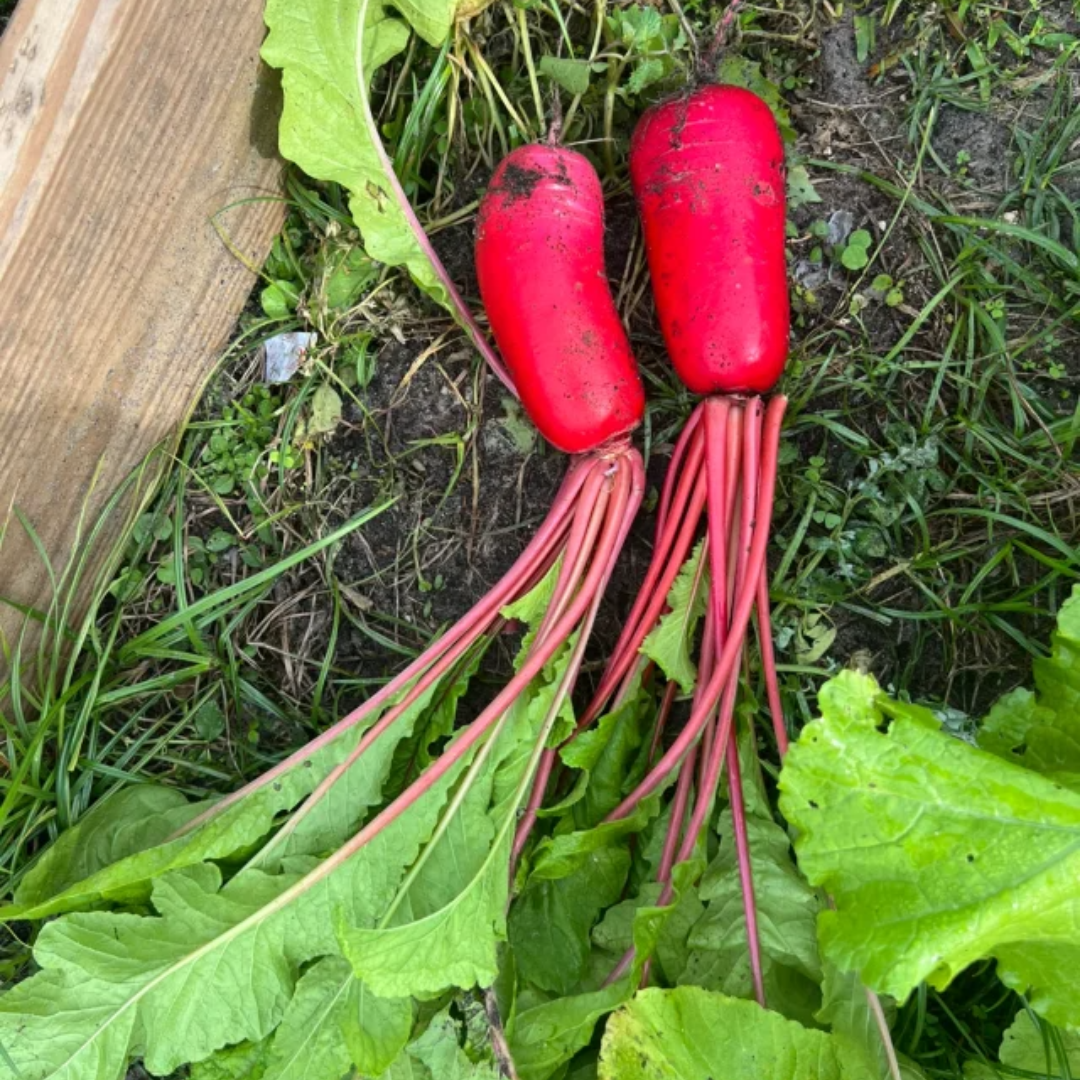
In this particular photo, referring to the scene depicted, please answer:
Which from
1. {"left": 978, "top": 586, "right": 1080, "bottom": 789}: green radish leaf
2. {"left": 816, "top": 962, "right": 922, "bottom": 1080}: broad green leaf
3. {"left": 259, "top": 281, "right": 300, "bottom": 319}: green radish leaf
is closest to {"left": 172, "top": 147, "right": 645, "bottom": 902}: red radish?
{"left": 259, "top": 281, "right": 300, "bottom": 319}: green radish leaf

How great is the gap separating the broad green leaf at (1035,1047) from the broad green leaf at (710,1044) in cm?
41

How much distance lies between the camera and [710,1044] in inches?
55.0

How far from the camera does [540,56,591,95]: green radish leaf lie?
1.85 metres

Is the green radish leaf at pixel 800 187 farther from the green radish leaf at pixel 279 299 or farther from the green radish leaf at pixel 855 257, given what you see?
the green radish leaf at pixel 279 299

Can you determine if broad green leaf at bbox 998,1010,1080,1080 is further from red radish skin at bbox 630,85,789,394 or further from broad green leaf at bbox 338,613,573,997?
red radish skin at bbox 630,85,789,394

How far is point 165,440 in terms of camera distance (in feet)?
6.65

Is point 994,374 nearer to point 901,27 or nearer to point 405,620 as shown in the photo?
point 901,27

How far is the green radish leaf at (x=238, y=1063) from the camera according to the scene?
62.7 inches

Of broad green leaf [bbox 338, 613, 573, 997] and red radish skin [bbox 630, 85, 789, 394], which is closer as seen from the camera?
broad green leaf [bbox 338, 613, 573, 997]

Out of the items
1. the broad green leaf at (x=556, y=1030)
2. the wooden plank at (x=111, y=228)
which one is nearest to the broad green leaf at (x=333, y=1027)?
the broad green leaf at (x=556, y=1030)

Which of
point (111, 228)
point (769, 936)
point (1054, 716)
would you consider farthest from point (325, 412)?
point (1054, 716)

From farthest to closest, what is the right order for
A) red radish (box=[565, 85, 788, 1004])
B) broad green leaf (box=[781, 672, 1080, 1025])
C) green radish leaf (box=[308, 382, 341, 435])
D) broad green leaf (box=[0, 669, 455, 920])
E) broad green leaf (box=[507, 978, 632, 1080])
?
green radish leaf (box=[308, 382, 341, 435])
red radish (box=[565, 85, 788, 1004])
broad green leaf (box=[0, 669, 455, 920])
broad green leaf (box=[507, 978, 632, 1080])
broad green leaf (box=[781, 672, 1080, 1025])

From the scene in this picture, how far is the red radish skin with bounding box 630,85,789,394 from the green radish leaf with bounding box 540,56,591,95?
0.17 metres

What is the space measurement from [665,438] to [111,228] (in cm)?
113
